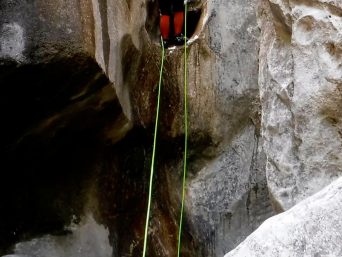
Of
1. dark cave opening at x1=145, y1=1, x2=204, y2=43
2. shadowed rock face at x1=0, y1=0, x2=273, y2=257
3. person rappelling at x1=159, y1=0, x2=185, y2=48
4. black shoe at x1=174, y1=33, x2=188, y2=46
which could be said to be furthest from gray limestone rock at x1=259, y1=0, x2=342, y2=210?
dark cave opening at x1=145, y1=1, x2=204, y2=43

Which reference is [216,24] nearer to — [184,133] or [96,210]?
[184,133]

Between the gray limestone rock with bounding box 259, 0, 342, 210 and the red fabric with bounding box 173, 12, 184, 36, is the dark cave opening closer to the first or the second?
the red fabric with bounding box 173, 12, 184, 36

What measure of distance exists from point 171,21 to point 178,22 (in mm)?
64

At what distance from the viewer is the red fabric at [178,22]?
5969mm

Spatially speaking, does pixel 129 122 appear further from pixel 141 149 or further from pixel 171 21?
pixel 171 21

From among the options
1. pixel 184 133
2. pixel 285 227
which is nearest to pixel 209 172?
pixel 184 133

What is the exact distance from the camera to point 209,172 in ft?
17.8

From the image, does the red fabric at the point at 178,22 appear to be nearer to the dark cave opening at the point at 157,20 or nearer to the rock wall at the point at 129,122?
the dark cave opening at the point at 157,20

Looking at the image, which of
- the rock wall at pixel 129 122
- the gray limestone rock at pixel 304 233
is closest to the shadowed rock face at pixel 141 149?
the rock wall at pixel 129 122

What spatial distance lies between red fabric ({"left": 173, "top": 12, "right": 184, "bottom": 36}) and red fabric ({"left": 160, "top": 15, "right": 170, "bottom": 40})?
2.5 inches

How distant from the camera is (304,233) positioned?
2.21m

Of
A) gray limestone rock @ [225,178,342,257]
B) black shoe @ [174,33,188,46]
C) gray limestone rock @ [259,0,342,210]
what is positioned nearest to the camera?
gray limestone rock @ [225,178,342,257]

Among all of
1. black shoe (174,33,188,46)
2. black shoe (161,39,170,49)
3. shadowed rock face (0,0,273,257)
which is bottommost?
shadowed rock face (0,0,273,257)

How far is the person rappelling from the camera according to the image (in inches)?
232
